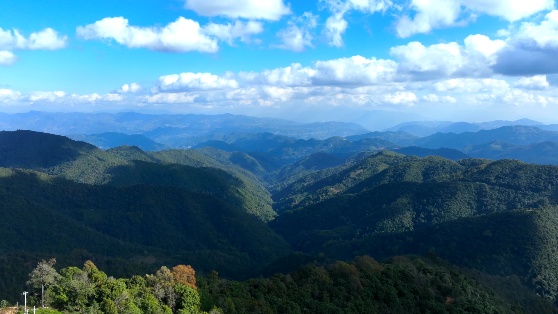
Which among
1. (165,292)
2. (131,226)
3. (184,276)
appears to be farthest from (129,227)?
(165,292)

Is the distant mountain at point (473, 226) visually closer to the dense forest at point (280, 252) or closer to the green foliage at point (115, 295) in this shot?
the dense forest at point (280, 252)

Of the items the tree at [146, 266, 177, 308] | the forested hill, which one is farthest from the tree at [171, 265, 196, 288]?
the forested hill

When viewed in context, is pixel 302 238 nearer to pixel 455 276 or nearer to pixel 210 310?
pixel 455 276

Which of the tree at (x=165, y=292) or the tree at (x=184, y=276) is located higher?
the tree at (x=165, y=292)

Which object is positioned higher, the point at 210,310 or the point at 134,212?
the point at 210,310

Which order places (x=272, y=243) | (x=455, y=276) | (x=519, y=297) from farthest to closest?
(x=272, y=243) < (x=519, y=297) < (x=455, y=276)

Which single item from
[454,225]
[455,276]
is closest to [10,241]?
[455,276]

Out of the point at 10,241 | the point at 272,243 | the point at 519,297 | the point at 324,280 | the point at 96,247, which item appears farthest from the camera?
the point at 272,243

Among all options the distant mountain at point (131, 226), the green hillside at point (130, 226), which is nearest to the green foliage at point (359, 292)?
the green hillside at point (130, 226)

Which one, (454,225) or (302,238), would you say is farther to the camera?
(302,238)

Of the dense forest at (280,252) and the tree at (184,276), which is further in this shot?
the tree at (184,276)

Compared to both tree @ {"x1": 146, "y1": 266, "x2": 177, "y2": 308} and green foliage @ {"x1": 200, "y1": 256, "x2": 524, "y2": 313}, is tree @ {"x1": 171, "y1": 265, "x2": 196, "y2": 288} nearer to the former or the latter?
green foliage @ {"x1": 200, "y1": 256, "x2": 524, "y2": 313}
